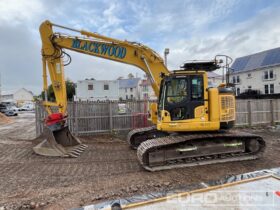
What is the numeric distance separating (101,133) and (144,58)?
5246mm

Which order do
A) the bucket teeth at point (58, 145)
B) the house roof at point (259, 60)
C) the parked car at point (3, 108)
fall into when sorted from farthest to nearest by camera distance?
the house roof at point (259, 60)
the parked car at point (3, 108)
the bucket teeth at point (58, 145)

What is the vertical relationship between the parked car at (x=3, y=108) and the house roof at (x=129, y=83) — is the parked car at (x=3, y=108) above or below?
below

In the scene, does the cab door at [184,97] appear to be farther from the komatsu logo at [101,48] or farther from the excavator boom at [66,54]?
the komatsu logo at [101,48]

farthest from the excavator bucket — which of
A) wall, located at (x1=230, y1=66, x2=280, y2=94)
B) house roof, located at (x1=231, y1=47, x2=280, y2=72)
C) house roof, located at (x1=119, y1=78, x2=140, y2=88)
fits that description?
house roof, located at (x1=119, y1=78, x2=140, y2=88)

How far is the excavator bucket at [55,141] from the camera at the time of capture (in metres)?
7.36

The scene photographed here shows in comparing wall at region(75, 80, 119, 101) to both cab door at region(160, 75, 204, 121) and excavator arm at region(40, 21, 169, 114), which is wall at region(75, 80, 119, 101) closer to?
excavator arm at region(40, 21, 169, 114)

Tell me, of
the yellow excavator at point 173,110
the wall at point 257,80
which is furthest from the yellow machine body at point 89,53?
the wall at point 257,80

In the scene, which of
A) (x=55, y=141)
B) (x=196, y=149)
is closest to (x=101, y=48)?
(x=55, y=141)

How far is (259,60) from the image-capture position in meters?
32.7

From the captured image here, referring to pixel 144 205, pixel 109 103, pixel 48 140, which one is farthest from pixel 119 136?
pixel 144 205

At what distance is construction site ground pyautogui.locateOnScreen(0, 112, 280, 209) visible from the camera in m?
4.40

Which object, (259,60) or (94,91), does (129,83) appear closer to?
(94,91)

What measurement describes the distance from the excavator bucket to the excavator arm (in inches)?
17.7

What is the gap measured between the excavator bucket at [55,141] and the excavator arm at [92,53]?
0.45 meters
